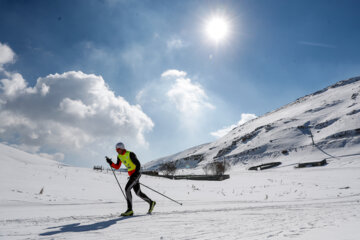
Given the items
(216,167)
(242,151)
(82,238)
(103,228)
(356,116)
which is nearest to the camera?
(82,238)

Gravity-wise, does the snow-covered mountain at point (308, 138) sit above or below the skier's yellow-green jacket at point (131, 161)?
above

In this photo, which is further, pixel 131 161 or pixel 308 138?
pixel 308 138

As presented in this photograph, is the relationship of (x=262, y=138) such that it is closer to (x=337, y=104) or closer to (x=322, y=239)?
(x=337, y=104)

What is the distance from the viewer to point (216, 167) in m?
60.8

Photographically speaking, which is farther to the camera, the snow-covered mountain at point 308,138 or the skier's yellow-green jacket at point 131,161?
the snow-covered mountain at point 308,138

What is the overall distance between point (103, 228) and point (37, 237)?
44.7 inches

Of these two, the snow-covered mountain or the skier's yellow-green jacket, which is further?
the snow-covered mountain

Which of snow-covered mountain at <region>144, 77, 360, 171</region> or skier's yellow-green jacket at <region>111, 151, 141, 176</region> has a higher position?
snow-covered mountain at <region>144, 77, 360, 171</region>

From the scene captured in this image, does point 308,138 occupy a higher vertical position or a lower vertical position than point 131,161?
higher

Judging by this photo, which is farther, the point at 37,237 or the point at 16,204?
the point at 16,204

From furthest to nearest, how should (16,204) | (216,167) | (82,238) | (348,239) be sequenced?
(216,167)
(16,204)
(82,238)
(348,239)

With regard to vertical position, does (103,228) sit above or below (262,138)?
below

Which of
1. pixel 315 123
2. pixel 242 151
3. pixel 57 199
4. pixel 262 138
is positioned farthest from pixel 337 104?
pixel 57 199

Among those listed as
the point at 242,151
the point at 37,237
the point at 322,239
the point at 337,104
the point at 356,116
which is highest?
the point at 337,104
